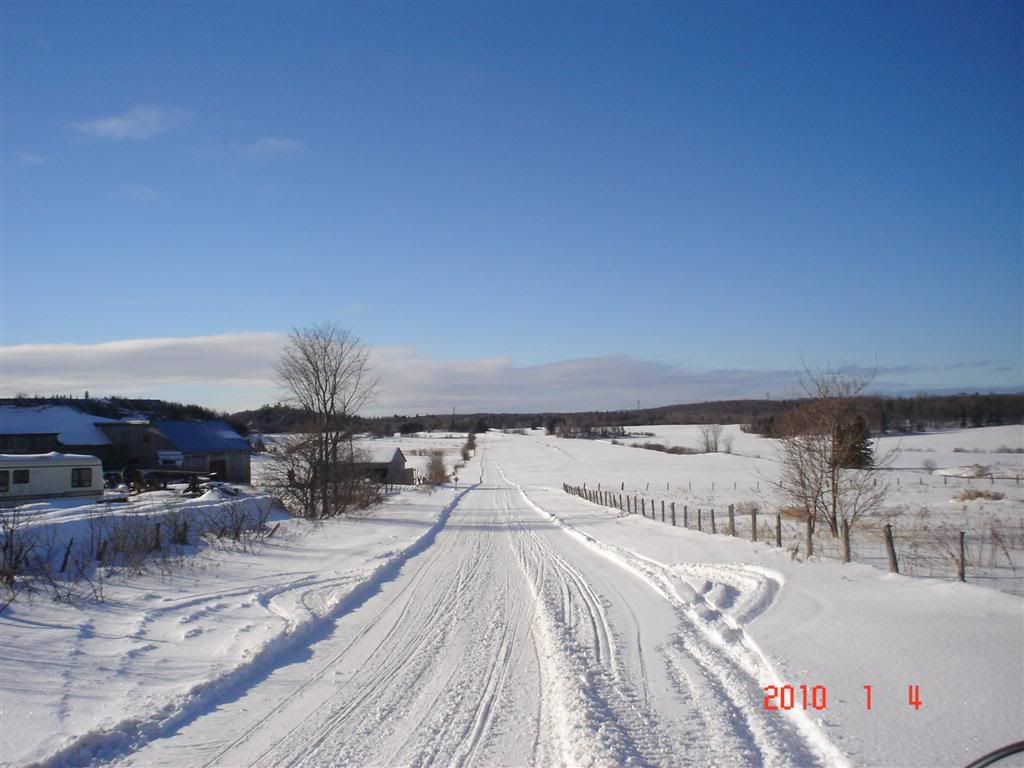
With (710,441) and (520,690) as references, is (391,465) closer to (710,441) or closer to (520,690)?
(710,441)

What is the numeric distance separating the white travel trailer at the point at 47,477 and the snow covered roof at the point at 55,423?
13971 millimetres

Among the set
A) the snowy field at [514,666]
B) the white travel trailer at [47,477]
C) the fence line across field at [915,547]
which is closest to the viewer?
the snowy field at [514,666]

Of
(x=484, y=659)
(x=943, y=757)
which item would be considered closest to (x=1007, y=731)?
(x=943, y=757)

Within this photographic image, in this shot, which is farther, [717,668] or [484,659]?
[484,659]

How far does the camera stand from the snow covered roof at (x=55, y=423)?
44.5 meters

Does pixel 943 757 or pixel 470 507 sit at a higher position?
pixel 943 757

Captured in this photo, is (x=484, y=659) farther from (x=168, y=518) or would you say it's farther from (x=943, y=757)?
(x=168, y=518)

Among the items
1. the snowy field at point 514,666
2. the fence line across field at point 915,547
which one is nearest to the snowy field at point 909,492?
the fence line across field at point 915,547

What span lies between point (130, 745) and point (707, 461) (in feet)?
282

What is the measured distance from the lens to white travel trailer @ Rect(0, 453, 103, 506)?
3072cm

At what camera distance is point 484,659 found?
26.4ft

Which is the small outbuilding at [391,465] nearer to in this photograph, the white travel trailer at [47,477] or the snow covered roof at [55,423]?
the snow covered roof at [55,423]
